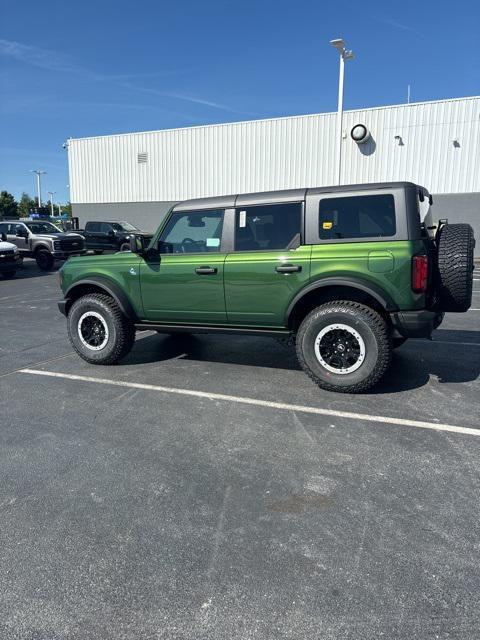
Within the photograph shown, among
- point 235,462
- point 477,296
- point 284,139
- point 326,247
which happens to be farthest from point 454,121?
point 235,462

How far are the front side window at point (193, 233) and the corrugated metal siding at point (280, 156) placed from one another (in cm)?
1931

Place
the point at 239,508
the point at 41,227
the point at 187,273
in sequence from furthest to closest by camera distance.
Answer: the point at 41,227 → the point at 187,273 → the point at 239,508

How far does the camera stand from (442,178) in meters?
22.0

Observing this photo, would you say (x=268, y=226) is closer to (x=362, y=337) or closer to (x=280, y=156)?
(x=362, y=337)

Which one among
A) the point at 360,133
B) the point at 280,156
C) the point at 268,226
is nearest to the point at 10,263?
the point at 268,226

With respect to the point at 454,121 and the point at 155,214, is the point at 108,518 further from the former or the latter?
the point at 155,214

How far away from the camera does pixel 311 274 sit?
15.2 ft

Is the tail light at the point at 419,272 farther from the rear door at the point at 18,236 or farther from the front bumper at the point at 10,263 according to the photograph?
the rear door at the point at 18,236

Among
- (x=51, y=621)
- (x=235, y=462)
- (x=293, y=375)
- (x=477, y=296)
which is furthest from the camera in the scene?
(x=477, y=296)

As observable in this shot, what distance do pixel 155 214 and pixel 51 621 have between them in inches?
1083

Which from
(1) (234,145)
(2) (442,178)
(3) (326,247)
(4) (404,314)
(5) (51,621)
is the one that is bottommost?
(5) (51,621)

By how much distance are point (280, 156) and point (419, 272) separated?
864 inches

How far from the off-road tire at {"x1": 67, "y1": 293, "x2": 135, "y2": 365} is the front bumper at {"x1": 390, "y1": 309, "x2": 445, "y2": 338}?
3.13 metres

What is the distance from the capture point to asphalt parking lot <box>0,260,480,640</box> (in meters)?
2.02
